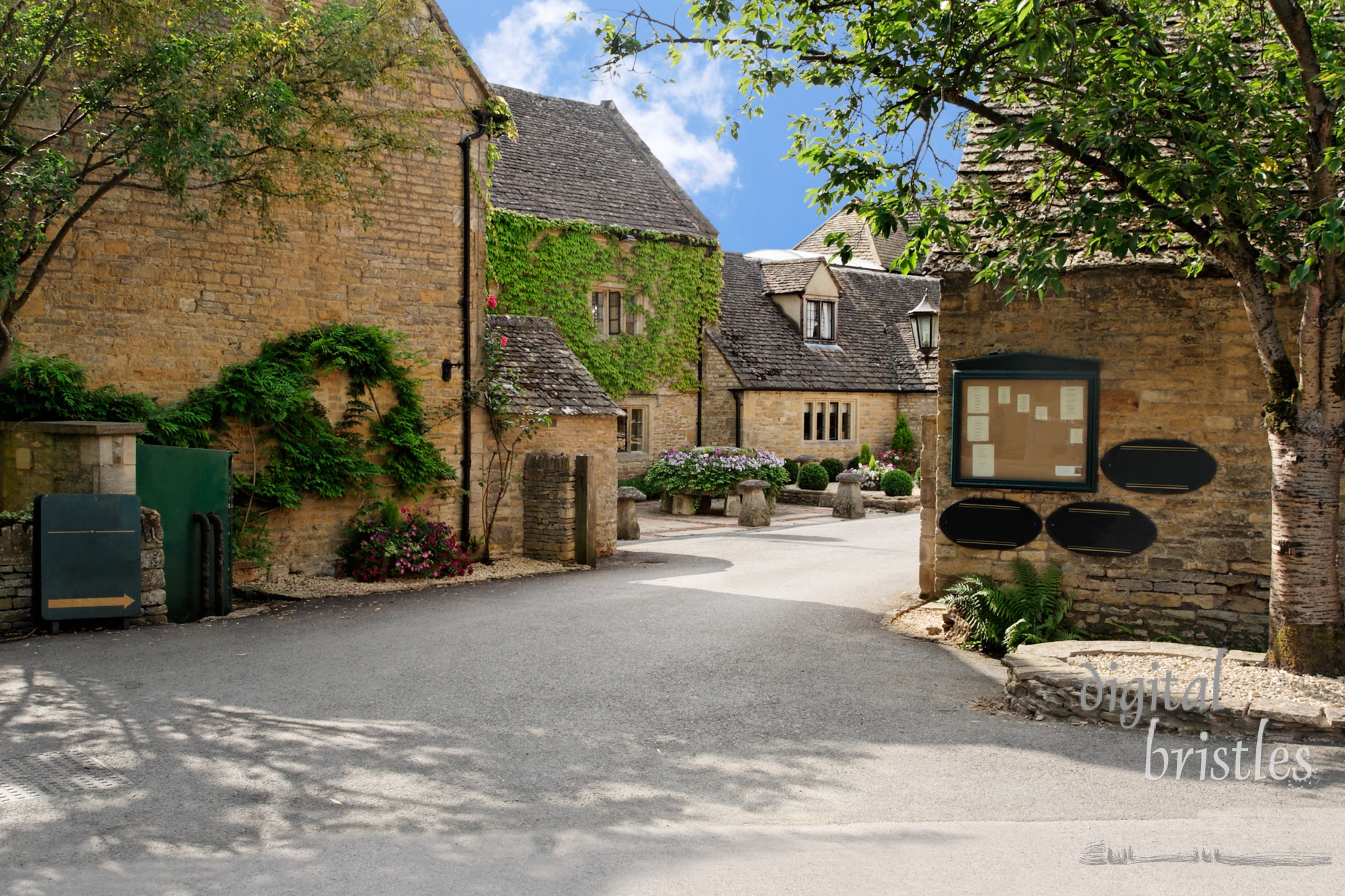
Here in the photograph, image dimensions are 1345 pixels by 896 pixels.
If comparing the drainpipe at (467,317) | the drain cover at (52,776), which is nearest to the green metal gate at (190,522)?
the drainpipe at (467,317)

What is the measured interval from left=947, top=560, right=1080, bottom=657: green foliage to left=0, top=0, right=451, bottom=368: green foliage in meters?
8.41

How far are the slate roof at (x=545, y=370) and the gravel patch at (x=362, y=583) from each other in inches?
94.6

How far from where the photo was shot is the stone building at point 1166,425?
9125 mm

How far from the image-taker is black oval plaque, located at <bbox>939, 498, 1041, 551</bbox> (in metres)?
9.88

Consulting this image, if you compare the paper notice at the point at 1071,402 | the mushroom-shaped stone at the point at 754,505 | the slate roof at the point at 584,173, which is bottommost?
the mushroom-shaped stone at the point at 754,505

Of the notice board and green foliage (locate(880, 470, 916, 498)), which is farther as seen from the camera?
green foliage (locate(880, 470, 916, 498))

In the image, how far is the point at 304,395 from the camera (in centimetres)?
1259

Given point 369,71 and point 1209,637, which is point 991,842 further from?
point 369,71

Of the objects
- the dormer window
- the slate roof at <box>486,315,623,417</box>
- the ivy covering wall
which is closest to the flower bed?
the ivy covering wall

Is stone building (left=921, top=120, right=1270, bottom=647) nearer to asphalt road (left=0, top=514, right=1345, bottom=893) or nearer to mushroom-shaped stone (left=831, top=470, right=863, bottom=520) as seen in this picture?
asphalt road (left=0, top=514, right=1345, bottom=893)

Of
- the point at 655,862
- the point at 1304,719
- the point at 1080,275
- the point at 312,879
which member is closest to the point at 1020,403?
the point at 1080,275

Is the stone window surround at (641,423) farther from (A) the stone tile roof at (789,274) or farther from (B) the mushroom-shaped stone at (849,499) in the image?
(A) the stone tile roof at (789,274)

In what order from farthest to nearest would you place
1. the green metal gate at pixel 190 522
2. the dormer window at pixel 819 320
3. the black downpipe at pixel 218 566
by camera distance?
the dormer window at pixel 819 320 < the black downpipe at pixel 218 566 < the green metal gate at pixel 190 522

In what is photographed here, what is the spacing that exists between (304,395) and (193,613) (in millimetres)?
2965
